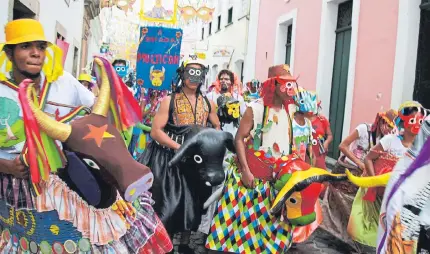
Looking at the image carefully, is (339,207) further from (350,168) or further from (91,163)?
(91,163)

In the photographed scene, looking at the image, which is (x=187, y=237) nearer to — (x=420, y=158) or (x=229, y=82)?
(x=420, y=158)

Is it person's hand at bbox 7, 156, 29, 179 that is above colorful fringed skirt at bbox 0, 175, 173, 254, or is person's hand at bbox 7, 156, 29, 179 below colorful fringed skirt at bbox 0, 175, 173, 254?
above

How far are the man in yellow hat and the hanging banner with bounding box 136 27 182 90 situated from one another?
11.8 ft

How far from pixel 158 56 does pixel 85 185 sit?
443 centimetres

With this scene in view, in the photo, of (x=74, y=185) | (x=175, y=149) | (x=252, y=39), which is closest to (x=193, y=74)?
(x=175, y=149)

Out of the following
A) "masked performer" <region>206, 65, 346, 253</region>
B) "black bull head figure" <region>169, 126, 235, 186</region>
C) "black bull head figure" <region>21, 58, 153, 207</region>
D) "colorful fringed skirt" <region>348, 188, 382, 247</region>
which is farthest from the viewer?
"colorful fringed skirt" <region>348, 188, 382, 247</region>

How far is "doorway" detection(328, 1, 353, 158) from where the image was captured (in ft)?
33.8

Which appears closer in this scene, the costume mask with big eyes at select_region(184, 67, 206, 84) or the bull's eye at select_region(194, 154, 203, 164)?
the bull's eye at select_region(194, 154, 203, 164)

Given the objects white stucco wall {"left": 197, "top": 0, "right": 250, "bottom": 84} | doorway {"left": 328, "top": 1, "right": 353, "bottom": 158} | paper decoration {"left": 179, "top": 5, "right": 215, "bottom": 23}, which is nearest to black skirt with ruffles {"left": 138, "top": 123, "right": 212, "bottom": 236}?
doorway {"left": 328, "top": 1, "right": 353, "bottom": 158}

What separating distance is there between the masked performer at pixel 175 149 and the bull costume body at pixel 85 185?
69.6 inches

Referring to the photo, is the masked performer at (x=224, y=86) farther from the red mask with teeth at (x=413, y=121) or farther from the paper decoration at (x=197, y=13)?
the paper decoration at (x=197, y=13)

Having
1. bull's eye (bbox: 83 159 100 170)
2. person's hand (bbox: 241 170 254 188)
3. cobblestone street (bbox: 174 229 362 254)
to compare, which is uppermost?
bull's eye (bbox: 83 159 100 170)

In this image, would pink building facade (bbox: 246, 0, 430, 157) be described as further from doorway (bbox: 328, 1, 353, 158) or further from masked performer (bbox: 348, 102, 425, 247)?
masked performer (bbox: 348, 102, 425, 247)

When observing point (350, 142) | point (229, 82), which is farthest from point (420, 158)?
point (229, 82)
